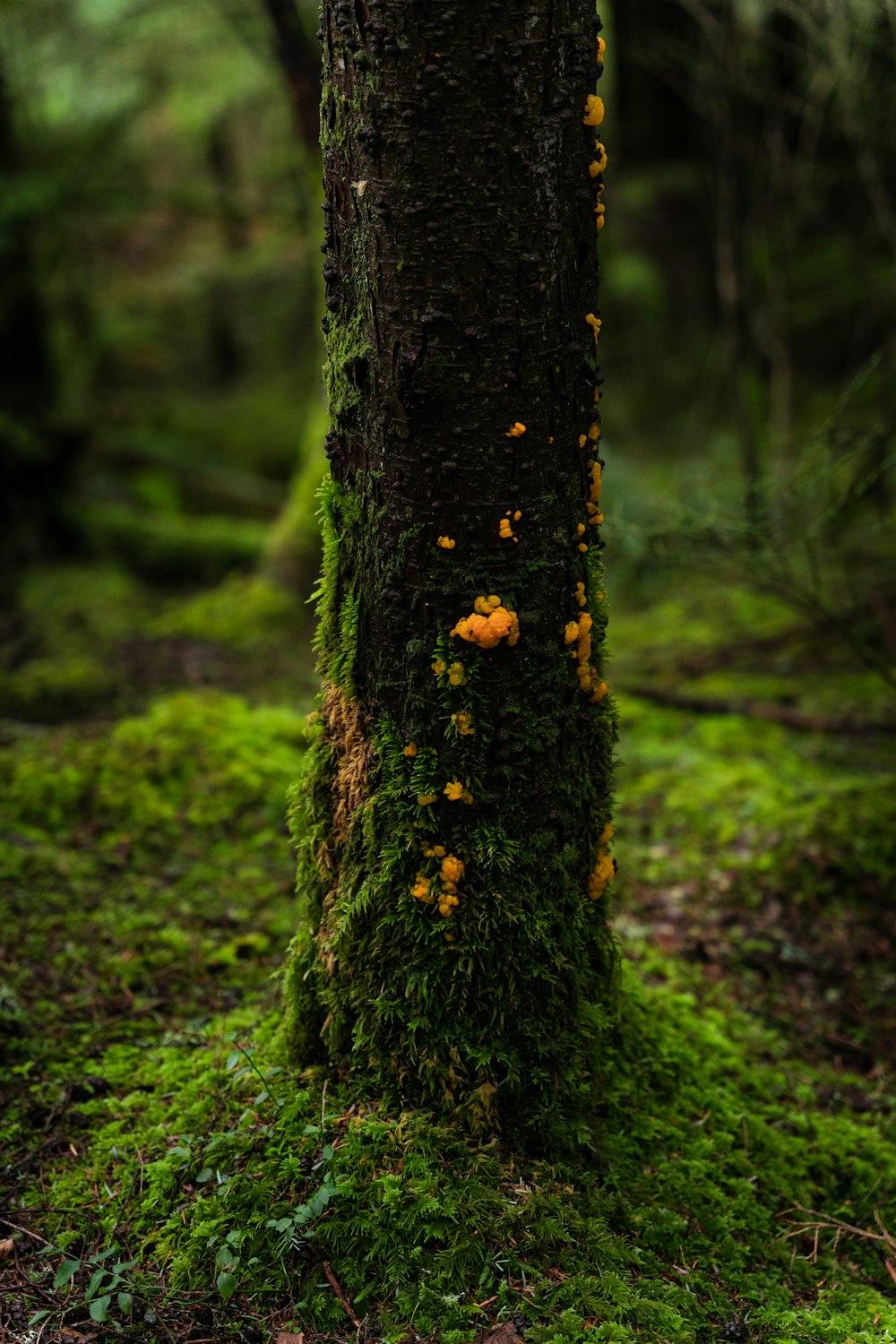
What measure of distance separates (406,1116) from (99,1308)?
77 cm

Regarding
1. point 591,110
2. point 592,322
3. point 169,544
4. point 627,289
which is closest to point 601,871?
point 592,322

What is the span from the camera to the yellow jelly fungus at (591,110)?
204 cm

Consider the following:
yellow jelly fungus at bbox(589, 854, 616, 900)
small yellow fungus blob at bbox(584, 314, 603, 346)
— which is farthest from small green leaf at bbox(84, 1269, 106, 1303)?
small yellow fungus blob at bbox(584, 314, 603, 346)

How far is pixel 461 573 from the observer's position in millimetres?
2158

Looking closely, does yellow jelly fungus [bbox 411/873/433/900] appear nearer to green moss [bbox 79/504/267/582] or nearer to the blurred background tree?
the blurred background tree

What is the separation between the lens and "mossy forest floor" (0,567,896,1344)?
2059 millimetres

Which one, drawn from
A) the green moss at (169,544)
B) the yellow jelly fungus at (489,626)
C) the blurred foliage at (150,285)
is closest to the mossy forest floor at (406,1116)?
the yellow jelly fungus at (489,626)

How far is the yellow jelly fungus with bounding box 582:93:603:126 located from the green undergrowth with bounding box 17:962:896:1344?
2.41 metres

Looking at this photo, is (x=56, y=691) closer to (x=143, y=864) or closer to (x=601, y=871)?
(x=143, y=864)

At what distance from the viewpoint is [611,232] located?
1216cm

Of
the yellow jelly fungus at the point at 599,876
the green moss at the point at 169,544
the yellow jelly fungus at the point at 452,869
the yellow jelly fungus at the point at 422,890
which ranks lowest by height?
the yellow jelly fungus at the point at 599,876

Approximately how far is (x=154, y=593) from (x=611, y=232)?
25.5 feet

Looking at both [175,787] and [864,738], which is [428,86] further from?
[864,738]

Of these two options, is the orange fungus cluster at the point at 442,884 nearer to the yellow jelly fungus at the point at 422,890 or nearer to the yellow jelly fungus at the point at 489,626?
the yellow jelly fungus at the point at 422,890
